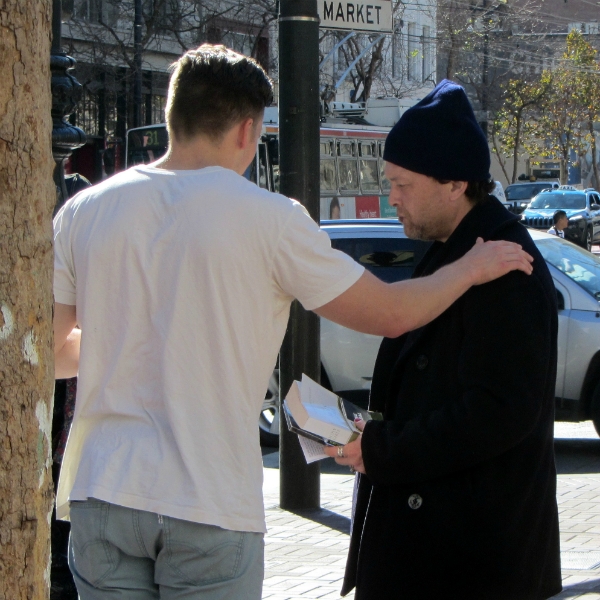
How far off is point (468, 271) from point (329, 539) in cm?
369

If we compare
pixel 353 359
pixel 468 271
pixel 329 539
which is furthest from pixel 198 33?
pixel 468 271

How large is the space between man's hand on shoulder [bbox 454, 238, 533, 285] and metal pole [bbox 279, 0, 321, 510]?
3742mm

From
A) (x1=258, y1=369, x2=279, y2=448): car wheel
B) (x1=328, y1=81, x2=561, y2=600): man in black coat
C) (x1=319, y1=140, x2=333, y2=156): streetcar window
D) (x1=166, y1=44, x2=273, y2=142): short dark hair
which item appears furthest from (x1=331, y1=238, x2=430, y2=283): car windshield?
(x1=319, y1=140, x2=333, y2=156): streetcar window

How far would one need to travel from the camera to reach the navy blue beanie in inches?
104

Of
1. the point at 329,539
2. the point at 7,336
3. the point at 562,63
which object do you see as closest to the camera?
the point at 7,336

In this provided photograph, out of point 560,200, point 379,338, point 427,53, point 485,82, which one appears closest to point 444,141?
point 379,338

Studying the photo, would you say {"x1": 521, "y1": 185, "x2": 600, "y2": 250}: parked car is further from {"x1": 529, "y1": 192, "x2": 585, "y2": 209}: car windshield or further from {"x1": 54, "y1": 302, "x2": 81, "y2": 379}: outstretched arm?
{"x1": 54, "y1": 302, "x2": 81, "y2": 379}: outstretched arm

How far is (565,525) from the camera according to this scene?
237 inches

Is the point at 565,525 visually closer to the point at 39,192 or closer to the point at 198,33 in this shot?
the point at 39,192

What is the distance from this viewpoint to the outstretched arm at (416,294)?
234 cm

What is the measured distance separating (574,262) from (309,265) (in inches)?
245

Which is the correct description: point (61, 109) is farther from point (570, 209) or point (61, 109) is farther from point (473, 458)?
point (570, 209)

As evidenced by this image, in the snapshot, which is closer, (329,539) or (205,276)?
(205,276)

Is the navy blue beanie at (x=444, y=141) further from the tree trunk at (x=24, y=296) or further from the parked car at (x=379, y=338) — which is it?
the parked car at (x=379, y=338)
